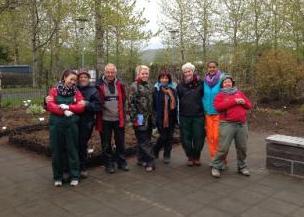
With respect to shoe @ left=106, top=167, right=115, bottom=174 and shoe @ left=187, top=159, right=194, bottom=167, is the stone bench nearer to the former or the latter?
shoe @ left=187, top=159, right=194, bottom=167

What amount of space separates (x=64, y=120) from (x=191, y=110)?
2.05m

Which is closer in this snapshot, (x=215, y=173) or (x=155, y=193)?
(x=155, y=193)

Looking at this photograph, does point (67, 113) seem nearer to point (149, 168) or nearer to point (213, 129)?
point (149, 168)

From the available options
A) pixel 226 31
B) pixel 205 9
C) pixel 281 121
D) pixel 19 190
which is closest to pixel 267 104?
pixel 281 121

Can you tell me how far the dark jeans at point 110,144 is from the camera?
244 inches

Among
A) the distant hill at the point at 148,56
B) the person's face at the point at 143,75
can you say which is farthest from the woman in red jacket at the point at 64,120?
the distant hill at the point at 148,56

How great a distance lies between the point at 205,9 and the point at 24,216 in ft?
75.2

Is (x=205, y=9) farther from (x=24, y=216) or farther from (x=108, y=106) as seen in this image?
(x=24, y=216)

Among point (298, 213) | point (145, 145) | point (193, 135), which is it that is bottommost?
point (298, 213)

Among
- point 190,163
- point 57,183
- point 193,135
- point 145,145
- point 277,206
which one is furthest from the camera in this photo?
point 190,163

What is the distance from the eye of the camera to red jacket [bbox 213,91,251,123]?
231 inches

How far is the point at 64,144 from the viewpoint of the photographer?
5.64 metres

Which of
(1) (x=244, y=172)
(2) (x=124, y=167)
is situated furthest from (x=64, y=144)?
(1) (x=244, y=172)

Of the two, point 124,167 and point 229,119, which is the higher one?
point 229,119
